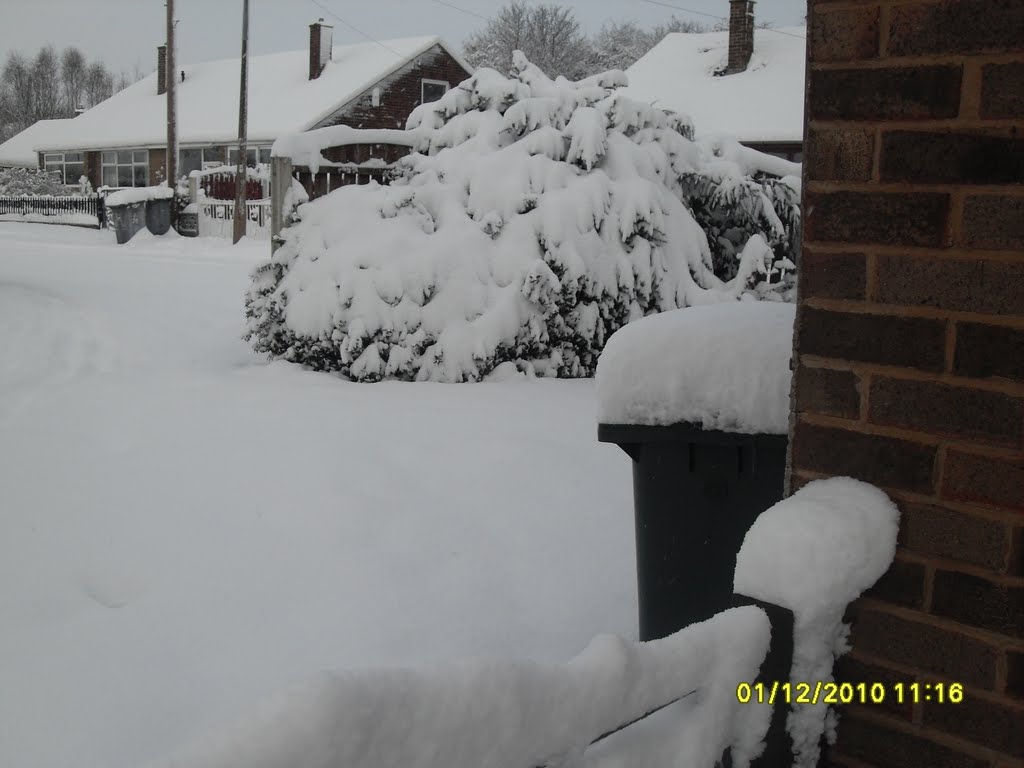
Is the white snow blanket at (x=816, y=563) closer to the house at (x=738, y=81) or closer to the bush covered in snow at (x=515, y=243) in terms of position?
the bush covered in snow at (x=515, y=243)

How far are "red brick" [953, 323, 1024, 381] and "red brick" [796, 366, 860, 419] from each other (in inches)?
7.4

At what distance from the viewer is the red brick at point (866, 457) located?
1.64 m

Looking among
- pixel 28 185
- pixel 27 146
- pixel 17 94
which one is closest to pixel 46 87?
pixel 17 94

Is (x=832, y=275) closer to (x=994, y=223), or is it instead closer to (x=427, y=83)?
(x=994, y=223)

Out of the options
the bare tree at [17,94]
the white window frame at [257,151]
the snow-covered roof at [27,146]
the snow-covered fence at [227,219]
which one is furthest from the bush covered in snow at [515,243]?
the bare tree at [17,94]

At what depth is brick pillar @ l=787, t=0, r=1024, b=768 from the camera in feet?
4.98

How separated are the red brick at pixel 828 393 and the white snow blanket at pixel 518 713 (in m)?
0.40

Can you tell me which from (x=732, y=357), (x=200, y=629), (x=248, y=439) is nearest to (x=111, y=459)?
(x=248, y=439)

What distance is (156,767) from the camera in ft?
Answer: 2.89

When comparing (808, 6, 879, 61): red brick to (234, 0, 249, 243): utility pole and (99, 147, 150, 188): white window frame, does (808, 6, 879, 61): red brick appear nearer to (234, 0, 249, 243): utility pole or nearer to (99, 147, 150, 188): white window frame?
(234, 0, 249, 243): utility pole

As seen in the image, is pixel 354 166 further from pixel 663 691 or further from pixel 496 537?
pixel 663 691

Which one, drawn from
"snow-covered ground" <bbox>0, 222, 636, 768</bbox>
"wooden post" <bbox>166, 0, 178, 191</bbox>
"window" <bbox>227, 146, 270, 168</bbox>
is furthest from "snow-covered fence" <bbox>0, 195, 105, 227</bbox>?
"snow-covered ground" <bbox>0, 222, 636, 768</bbox>

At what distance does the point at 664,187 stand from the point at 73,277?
9.16 metres

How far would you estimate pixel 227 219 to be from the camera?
24.6 metres
